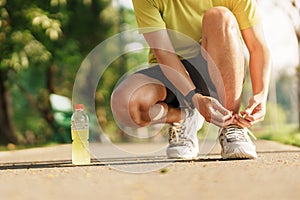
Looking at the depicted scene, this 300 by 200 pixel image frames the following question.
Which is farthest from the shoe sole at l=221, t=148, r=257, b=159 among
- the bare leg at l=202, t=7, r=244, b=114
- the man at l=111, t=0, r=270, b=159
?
the bare leg at l=202, t=7, r=244, b=114

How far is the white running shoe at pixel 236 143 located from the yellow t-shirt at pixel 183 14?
0.73m

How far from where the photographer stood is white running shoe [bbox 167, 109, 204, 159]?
16.8 ft

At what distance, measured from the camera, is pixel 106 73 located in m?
20.9

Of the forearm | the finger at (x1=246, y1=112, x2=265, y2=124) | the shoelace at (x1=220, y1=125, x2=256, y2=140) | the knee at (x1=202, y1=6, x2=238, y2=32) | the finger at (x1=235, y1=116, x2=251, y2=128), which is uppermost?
the knee at (x1=202, y1=6, x2=238, y2=32)

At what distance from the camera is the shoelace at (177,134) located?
5145 millimetres

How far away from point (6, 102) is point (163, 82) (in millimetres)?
10667

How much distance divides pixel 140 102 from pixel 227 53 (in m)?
0.76

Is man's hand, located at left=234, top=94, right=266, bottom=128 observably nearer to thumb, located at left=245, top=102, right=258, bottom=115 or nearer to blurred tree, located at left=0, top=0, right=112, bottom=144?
thumb, located at left=245, top=102, right=258, bottom=115

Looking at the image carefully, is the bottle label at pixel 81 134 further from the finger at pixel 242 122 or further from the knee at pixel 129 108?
the finger at pixel 242 122

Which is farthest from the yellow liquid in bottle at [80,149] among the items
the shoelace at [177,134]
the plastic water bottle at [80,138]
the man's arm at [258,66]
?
the man's arm at [258,66]

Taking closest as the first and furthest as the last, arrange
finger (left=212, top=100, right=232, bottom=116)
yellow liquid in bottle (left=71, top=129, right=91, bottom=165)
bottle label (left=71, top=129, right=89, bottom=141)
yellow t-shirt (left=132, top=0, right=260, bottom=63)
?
finger (left=212, top=100, right=232, bottom=116), yellow t-shirt (left=132, top=0, right=260, bottom=63), yellow liquid in bottle (left=71, top=129, right=91, bottom=165), bottle label (left=71, top=129, right=89, bottom=141)

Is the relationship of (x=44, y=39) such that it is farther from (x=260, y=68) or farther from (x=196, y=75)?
(x=260, y=68)

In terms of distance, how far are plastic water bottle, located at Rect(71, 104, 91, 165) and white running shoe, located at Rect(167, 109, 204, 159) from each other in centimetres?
80

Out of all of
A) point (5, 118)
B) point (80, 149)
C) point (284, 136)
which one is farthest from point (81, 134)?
point (5, 118)
